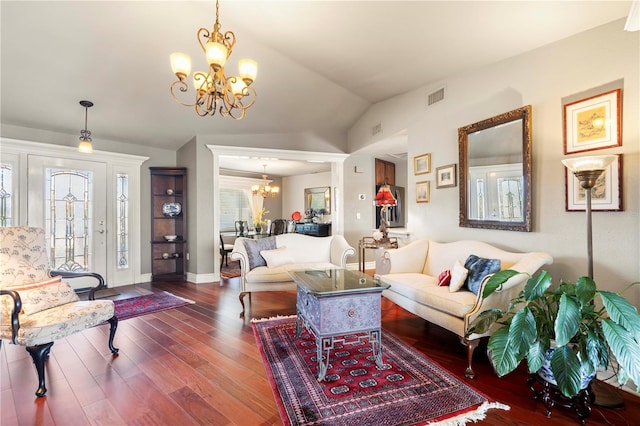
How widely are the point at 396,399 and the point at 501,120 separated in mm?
2794

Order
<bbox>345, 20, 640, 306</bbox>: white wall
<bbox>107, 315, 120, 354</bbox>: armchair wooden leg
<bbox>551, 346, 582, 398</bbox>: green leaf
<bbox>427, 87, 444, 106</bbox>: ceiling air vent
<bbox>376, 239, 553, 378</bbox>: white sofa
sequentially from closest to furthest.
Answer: <bbox>551, 346, 582, 398</bbox>: green leaf < <bbox>345, 20, 640, 306</bbox>: white wall < <bbox>376, 239, 553, 378</bbox>: white sofa < <bbox>107, 315, 120, 354</bbox>: armchair wooden leg < <bbox>427, 87, 444, 106</bbox>: ceiling air vent

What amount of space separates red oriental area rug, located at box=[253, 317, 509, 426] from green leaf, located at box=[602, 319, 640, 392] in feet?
2.25

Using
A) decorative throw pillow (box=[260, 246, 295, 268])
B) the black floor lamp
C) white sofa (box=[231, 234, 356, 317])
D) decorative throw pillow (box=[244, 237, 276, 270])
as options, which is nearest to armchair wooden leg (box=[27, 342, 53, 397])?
white sofa (box=[231, 234, 356, 317])

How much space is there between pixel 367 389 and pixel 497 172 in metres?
2.49

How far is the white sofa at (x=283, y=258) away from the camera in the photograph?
3584mm

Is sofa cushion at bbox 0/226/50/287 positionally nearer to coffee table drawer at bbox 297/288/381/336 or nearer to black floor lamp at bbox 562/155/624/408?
coffee table drawer at bbox 297/288/381/336

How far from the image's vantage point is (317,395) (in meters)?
1.94

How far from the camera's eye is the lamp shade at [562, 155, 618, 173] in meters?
1.96

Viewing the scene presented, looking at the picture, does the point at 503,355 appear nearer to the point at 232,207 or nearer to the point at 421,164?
the point at 421,164

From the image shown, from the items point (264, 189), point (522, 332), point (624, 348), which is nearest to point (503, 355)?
point (522, 332)

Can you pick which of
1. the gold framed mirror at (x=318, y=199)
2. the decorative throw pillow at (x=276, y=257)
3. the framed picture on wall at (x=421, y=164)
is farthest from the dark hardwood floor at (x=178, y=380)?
the gold framed mirror at (x=318, y=199)

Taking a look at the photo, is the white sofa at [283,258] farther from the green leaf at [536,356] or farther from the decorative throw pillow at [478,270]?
the green leaf at [536,356]

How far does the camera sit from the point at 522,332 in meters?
1.70

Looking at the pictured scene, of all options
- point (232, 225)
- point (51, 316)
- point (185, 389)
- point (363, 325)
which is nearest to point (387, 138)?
point (363, 325)
